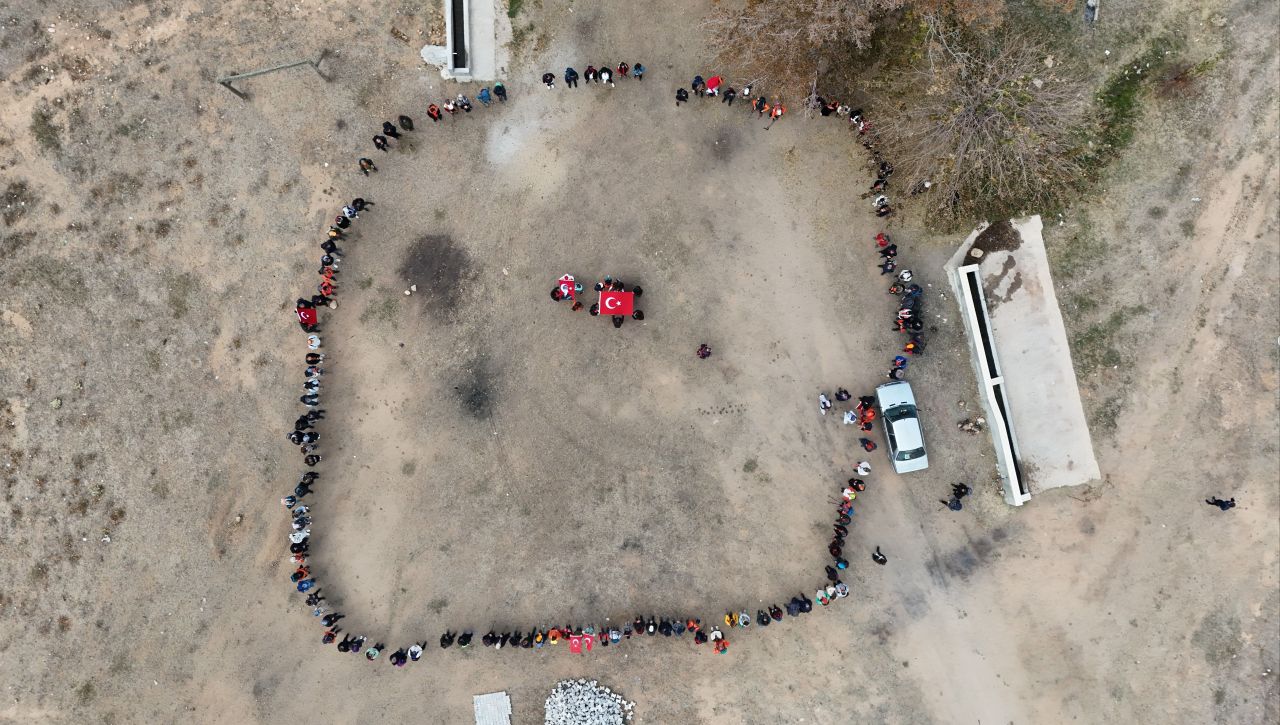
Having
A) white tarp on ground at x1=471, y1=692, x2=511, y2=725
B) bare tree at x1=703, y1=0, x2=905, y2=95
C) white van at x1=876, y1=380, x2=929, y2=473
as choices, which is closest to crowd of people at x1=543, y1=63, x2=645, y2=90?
bare tree at x1=703, y1=0, x2=905, y2=95

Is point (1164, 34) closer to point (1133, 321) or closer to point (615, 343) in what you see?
point (1133, 321)

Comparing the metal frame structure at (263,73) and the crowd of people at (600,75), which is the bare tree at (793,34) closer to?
the crowd of people at (600,75)

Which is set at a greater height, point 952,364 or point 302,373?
point 302,373

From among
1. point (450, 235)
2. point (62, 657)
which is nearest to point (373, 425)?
point (450, 235)

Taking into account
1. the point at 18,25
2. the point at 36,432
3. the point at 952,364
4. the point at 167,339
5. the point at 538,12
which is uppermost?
the point at 18,25

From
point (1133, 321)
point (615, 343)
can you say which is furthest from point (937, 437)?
point (615, 343)
